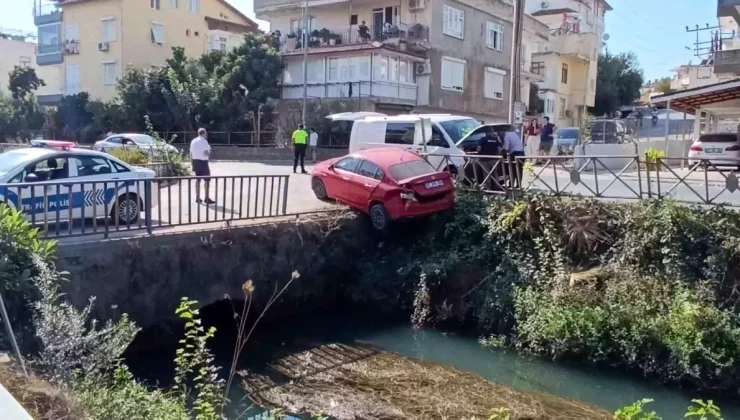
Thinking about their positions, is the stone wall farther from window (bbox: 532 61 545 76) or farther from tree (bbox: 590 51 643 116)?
tree (bbox: 590 51 643 116)

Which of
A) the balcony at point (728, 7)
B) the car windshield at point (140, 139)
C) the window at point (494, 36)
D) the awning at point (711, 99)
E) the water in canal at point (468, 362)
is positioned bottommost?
the water in canal at point (468, 362)

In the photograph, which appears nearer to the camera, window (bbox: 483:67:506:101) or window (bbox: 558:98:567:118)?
window (bbox: 483:67:506:101)

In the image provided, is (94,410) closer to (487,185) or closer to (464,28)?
(487,185)

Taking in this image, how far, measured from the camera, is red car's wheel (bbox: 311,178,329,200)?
1592 cm

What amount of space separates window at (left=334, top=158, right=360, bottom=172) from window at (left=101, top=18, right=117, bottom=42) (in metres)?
31.9

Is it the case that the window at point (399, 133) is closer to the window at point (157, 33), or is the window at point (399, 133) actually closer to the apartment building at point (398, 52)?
the apartment building at point (398, 52)

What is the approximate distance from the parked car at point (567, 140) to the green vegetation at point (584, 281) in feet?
55.2

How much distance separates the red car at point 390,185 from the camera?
45.4 ft

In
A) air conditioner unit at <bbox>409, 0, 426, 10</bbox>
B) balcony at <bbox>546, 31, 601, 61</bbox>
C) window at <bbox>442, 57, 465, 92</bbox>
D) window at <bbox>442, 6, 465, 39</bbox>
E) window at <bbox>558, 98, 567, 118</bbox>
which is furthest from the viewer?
window at <bbox>558, 98, 567, 118</bbox>

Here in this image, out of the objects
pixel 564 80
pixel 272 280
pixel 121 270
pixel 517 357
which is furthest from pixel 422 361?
pixel 564 80

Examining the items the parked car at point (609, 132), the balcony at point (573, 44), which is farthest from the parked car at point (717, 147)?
the balcony at point (573, 44)

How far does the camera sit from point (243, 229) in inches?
495

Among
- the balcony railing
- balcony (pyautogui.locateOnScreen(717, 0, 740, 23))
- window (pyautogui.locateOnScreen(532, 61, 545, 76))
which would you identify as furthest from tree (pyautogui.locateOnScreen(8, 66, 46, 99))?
balcony (pyautogui.locateOnScreen(717, 0, 740, 23))

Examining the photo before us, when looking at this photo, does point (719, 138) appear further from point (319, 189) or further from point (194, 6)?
point (194, 6)
